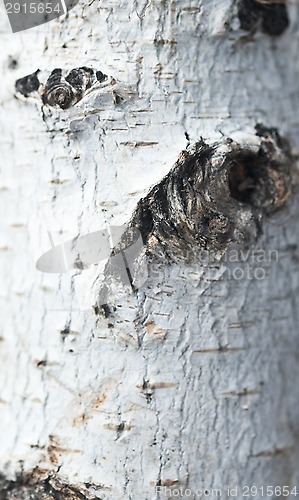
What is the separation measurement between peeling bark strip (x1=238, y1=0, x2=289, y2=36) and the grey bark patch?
1.63ft

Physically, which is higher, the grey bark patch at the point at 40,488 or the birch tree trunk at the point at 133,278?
the birch tree trunk at the point at 133,278

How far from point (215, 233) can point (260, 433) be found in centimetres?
22

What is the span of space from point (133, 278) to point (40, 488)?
0.23m

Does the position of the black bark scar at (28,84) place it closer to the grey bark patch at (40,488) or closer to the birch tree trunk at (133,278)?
the birch tree trunk at (133,278)

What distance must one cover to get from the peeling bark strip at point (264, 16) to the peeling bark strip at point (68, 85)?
0.56 ft

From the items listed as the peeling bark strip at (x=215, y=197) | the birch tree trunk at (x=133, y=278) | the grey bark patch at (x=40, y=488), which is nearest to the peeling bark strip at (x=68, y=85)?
the birch tree trunk at (x=133, y=278)

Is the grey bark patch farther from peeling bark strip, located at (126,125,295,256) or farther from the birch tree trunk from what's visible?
peeling bark strip, located at (126,125,295,256)

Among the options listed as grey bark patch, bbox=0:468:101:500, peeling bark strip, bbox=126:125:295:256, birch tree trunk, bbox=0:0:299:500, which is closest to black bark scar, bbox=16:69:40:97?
birch tree trunk, bbox=0:0:299:500

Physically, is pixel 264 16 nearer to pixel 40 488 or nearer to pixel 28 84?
pixel 28 84

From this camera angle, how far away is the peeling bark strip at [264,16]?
674 millimetres

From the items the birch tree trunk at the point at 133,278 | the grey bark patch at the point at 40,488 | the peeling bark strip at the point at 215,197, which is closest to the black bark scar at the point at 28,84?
the birch tree trunk at the point at 133,278

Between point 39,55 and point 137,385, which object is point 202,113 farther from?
point 137,385

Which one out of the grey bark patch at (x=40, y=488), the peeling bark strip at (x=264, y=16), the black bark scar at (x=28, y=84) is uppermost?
the peeling bark strip at (x=264, y=16)

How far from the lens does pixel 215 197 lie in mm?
625
